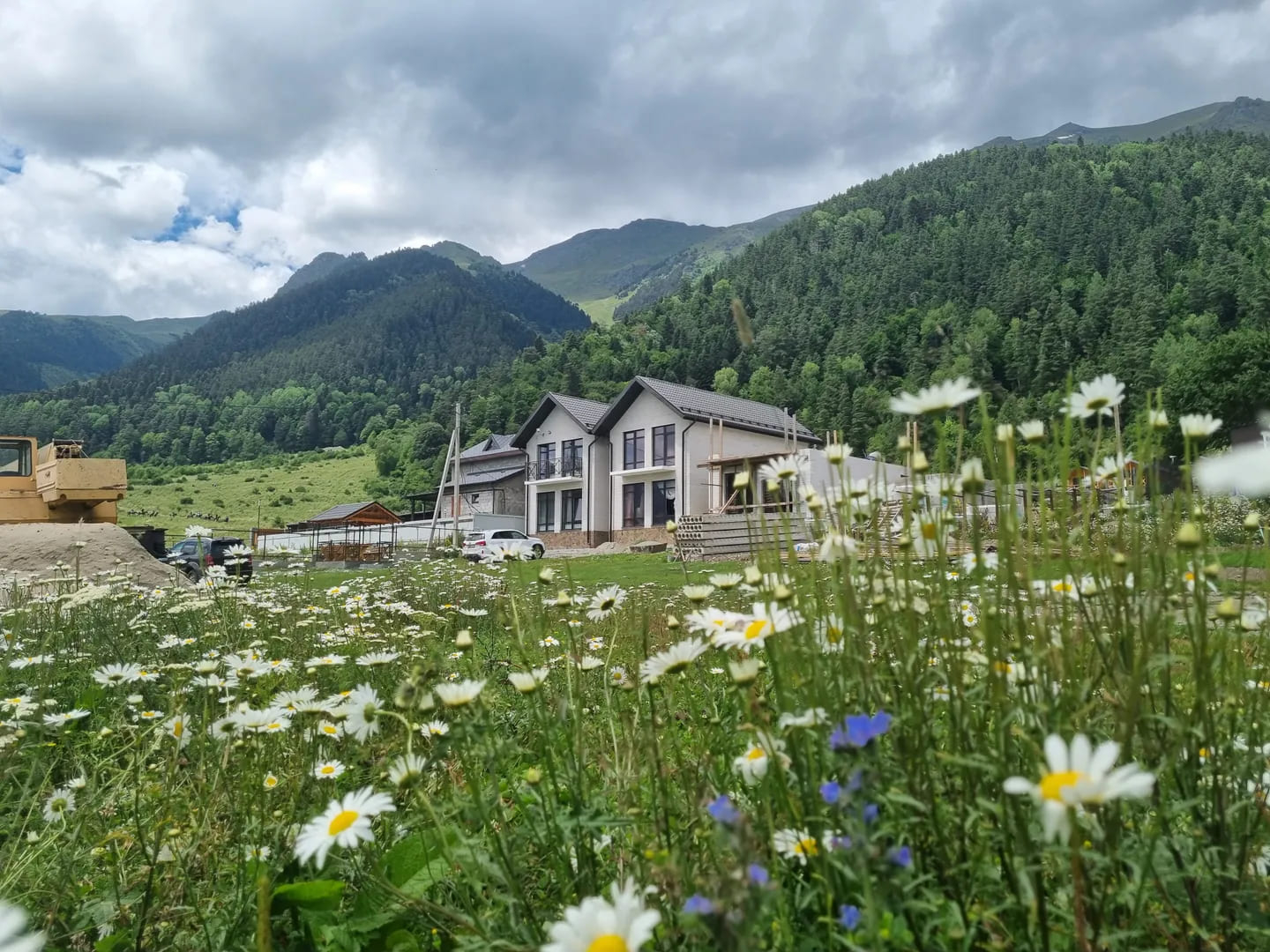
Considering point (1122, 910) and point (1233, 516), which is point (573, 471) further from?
point (1122, 910)

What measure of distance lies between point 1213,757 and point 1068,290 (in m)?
79.7

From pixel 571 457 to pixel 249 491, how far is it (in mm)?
43449

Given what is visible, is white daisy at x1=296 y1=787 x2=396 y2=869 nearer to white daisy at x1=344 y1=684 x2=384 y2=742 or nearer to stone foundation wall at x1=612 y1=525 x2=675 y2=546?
white daisy at x1=344 y1=684 x2=384 y2=742

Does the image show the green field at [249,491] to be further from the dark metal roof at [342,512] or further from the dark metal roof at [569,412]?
the dark metal roof at [569,412]

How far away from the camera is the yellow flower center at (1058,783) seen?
2.88ft

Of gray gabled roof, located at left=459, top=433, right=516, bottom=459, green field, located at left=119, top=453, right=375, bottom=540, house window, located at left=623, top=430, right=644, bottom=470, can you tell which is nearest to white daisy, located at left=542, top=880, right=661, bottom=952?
house window, located at left=623, top=430, right=644, bottom=470

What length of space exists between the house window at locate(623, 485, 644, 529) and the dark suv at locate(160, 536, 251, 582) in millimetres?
22356

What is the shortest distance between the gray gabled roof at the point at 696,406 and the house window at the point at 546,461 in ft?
13.5

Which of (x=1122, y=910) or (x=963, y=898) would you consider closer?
(x=963, y=898)

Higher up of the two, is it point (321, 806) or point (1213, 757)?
point (1213, 757)

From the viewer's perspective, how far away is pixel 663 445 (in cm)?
3831

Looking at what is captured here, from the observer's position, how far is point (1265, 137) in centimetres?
9969

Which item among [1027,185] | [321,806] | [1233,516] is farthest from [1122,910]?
[1027,185]

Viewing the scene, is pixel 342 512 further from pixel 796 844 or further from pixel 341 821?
pixel 796 844
